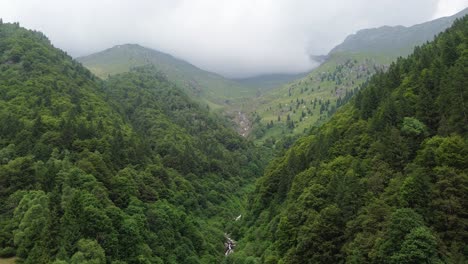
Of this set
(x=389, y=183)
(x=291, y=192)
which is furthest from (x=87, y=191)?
(x=389, y=183)

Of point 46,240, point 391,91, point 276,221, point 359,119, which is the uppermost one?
point 391,91

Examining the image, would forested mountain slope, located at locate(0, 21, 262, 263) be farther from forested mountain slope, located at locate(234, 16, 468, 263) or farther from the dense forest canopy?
forested mountain slope, located at locate(234, 16, 468, 263)

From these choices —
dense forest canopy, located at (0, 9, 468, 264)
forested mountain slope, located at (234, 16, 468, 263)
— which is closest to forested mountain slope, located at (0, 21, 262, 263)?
dense forest canopy, located at (0, 9, 468, 264)

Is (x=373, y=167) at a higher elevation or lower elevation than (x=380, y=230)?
higher

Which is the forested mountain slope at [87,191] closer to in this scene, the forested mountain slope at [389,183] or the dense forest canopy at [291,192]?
the dense forest canopy at [291,192]

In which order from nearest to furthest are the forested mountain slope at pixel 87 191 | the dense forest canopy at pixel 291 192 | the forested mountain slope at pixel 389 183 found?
the forested mountain slope at pixel 389 183
the dense forest canopy at pixel 291 192
the forested mountain slope at pixel 87 191

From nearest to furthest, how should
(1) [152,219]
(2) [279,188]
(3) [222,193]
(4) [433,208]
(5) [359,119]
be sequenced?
(4) [433,208], (1) [152,219], (5) [359,119], (2) [279,188], (3) [222,193]

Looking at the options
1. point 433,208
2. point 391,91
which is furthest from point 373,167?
point 391,91

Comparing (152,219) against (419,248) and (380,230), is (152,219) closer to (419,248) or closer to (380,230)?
(380,230)

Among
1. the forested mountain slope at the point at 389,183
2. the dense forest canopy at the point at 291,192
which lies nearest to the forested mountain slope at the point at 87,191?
the dense forest canopy at the point at 291,192
